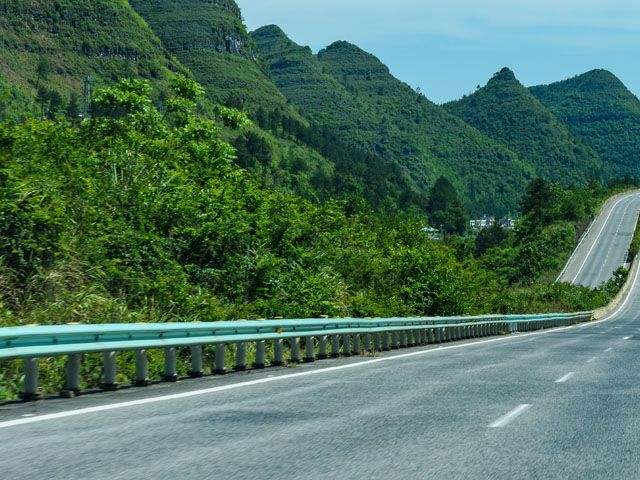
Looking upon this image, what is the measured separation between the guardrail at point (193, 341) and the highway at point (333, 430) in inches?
16.3

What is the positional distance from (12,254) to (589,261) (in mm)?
160564

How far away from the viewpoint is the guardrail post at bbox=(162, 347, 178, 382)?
607 inches

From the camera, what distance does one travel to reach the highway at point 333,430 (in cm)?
845

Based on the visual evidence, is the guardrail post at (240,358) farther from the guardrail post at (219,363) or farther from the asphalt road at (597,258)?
the asphalt road at (597,258)

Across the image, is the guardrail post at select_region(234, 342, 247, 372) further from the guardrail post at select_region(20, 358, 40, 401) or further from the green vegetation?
the guardrail post at select_region(20, 358, 40, 401)

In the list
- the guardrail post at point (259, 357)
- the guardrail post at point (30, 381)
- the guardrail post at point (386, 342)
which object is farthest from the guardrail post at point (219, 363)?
the guardrail post at point (386, 342)

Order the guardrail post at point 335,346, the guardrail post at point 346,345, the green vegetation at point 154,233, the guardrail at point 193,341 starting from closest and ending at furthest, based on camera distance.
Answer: the guardrail at point 193,341
the green vegetation at point 154,233
the guardrail post at point 335,346
the guardrail post at point 346,345

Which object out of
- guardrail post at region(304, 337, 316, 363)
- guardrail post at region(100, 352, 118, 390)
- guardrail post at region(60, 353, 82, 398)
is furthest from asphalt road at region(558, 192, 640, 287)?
guardrail post at region(60, 353, 82, 398)

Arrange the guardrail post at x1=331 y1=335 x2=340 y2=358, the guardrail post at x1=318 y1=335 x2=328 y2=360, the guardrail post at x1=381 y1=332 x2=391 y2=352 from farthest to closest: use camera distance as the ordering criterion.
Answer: the guardrail post at x1=381 y1=332 x2=391 y2=352
the guardrail post at x1=331 y1=335 x2=340 y2=358
the guardrail post at x1=318 y1=335 x2=328 y2=360

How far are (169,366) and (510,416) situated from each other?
5163mm

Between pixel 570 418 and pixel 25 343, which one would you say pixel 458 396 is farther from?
pixel 25 343

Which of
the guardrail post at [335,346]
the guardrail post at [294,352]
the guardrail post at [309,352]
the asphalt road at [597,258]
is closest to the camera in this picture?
the guardrail post at [294,352]

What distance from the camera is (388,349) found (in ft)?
92.3

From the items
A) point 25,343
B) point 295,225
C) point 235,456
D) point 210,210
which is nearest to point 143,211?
point 210,210
